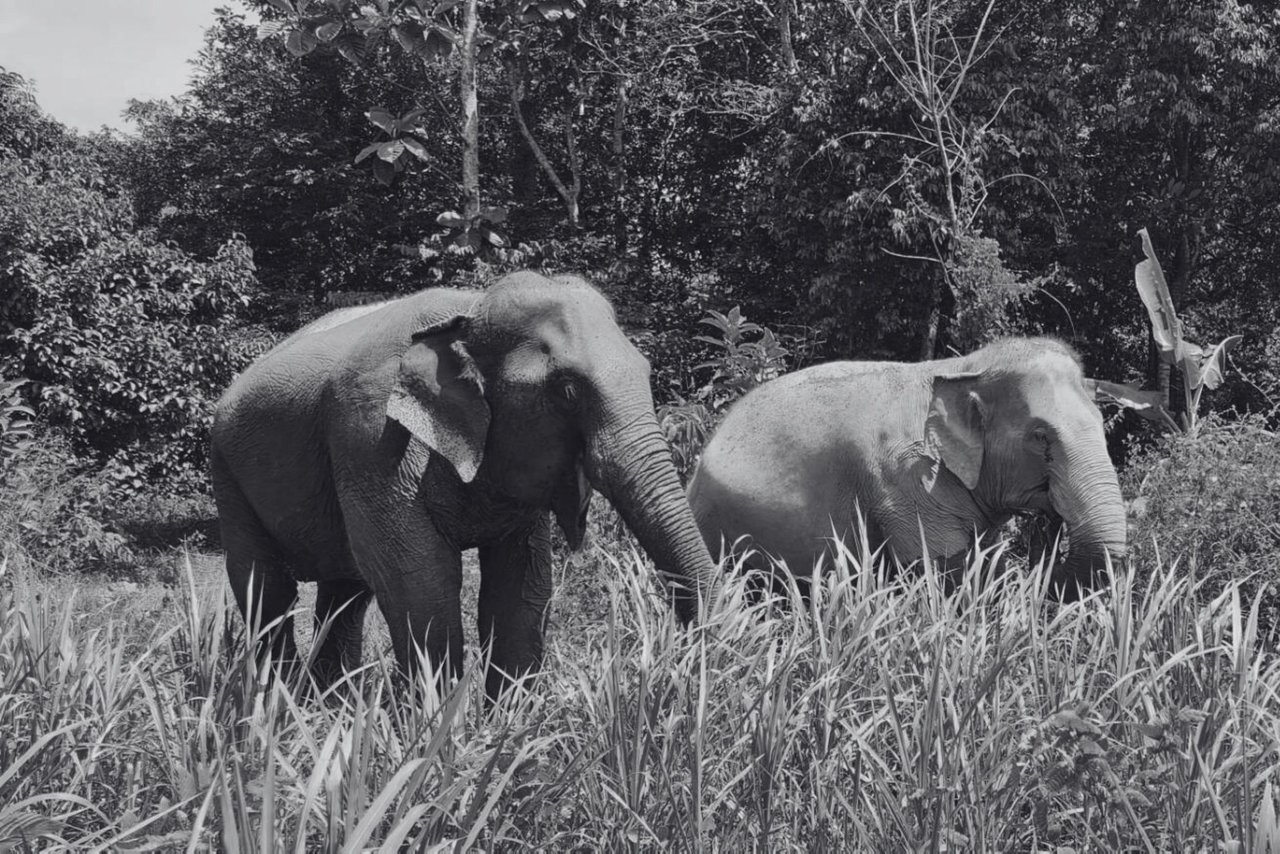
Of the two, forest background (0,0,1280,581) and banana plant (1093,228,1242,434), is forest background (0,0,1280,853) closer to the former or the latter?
forest background (0,0,1280,581)

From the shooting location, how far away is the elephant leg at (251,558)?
Result: 5.30 metres

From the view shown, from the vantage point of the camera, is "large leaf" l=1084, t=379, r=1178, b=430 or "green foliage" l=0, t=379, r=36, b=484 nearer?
"large leaf" l=1084, t=379, r=1178, b=430

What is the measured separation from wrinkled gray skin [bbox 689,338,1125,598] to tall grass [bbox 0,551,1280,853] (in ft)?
6.13

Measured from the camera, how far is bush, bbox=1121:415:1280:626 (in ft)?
22.5

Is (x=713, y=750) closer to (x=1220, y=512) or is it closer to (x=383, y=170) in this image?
(x=1220, y=512)

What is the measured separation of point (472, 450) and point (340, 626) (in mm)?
1693

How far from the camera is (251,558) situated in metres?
5.34

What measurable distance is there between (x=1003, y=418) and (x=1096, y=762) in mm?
3092

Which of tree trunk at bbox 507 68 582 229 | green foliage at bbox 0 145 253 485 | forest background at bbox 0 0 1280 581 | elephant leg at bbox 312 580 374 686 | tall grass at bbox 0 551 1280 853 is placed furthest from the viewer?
tree trunk at bbox 507 68 582 229

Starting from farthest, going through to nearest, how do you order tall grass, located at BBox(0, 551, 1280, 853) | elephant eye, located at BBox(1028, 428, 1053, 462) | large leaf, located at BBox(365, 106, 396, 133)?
large leaf, located at BBox(365, 106, 396, 133)
elephant eye, located at BBox(1028, 428, 1053, 462)
tall grass, located at BBox(0, 551, 1280, 853)

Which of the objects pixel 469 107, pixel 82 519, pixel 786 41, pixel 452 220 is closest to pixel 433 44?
pixel 469 107

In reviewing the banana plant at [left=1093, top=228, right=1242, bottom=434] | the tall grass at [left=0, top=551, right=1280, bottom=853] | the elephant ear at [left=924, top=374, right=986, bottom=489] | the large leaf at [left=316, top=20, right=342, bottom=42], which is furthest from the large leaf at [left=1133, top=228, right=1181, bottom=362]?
the large leaf at [left=316, top=20, right=342, bottom=42]

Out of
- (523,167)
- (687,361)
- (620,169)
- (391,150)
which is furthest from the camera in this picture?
(523,167)

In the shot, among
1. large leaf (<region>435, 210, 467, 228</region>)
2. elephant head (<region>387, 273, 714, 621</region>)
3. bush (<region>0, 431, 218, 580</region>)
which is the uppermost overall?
large leaf (<region>435, 210, 467, 228</region>)
